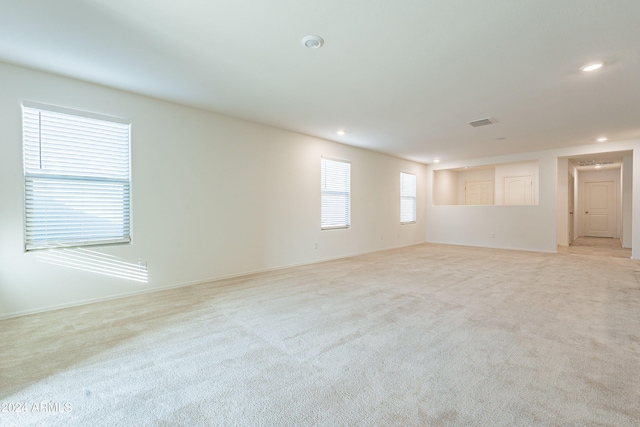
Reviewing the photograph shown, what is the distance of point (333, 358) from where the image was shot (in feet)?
6.63

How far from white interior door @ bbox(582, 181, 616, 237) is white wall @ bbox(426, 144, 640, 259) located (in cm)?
329

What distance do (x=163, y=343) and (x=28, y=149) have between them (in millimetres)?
2557

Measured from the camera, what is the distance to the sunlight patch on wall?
3.04 meters

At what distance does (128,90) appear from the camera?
340 cm

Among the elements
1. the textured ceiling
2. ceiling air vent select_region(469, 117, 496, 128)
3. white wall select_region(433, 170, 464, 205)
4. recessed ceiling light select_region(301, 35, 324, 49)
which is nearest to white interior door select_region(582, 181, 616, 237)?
white wall select_region(433, 170, 464, 205)

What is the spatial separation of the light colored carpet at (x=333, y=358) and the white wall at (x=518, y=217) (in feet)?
11.7

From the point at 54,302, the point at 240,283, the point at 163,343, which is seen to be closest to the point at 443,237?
the point at 240,283

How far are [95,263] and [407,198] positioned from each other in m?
7.37

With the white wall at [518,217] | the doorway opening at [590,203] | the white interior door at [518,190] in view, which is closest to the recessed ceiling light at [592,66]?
the white wall at [518,217]

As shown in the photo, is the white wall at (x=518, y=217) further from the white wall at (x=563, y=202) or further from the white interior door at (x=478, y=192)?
the white interior door at (x=478, y=192)

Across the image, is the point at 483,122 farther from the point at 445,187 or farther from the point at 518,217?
the point at 445,187

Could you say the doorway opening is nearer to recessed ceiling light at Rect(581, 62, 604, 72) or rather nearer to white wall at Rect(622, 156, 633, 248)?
white wall at Rect(622, 156, 633, 248)

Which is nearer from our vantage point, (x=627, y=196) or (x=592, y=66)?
(x=592, y=66)

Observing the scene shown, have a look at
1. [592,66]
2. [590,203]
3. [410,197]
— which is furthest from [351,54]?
[590,203]
